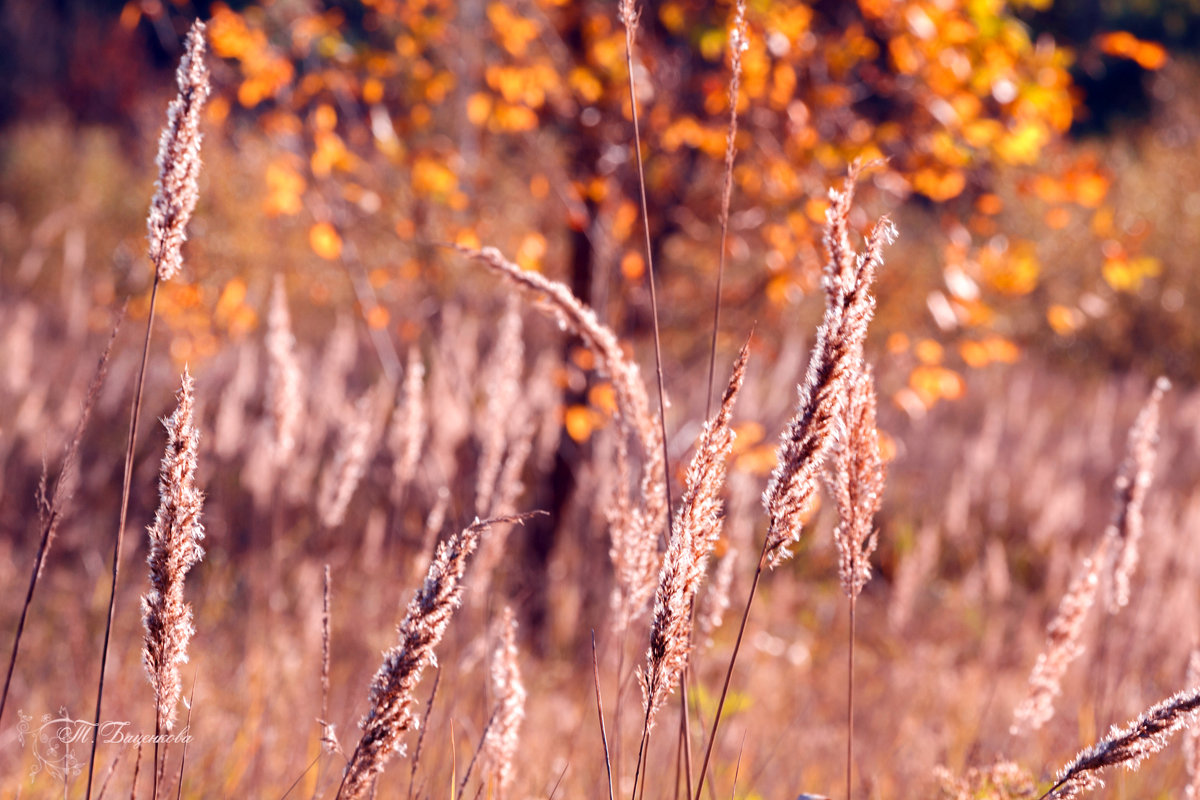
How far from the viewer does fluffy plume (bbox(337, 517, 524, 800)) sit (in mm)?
976

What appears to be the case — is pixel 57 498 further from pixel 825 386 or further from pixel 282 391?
pixel 282 391

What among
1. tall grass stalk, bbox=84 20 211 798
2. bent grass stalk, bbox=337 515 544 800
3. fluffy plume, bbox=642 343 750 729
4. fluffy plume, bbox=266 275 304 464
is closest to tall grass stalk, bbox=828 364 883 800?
fluffy plume, bbox=642 343 750 729

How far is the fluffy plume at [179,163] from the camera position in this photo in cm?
105

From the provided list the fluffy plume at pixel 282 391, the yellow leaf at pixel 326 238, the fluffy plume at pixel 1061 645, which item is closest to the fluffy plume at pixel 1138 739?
the fluffy plume at pixel 1061 645

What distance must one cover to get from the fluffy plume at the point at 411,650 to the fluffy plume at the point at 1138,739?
2.30 ft

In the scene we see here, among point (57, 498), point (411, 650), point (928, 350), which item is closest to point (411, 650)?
point (411, 650)

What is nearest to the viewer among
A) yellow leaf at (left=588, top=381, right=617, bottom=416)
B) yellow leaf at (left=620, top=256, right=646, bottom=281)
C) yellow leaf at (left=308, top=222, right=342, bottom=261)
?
yellow leaf at (left=588, top=381, right=617, bottom=416)

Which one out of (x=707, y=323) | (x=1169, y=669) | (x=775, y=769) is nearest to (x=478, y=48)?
(x=707, y=323)

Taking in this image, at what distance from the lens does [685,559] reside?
0.99m

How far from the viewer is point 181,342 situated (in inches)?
270

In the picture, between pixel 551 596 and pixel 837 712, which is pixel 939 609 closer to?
pixel 837 712

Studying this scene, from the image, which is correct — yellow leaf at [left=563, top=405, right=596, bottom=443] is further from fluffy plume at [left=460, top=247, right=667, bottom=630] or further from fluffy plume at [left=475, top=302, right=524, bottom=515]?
fluffy plume at [left=460, top=247, right=667, bottom=630]

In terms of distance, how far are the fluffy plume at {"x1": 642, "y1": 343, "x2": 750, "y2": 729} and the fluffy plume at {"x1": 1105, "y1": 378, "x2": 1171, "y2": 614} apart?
958mm

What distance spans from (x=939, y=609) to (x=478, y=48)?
164 inches
